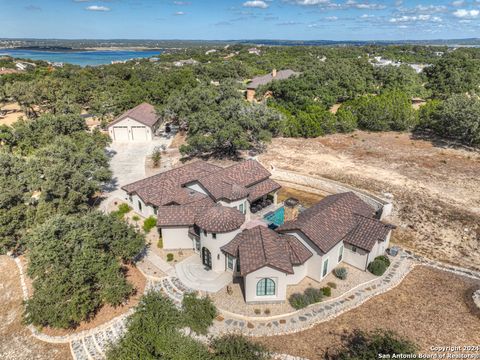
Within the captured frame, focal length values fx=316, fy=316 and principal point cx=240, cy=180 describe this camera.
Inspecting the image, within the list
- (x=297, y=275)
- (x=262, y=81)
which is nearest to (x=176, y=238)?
(x=297, y=275)

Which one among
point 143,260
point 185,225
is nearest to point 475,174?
point 185,225

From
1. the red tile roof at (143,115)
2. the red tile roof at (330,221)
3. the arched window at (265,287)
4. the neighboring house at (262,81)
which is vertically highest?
the neighboring house at (262,81)

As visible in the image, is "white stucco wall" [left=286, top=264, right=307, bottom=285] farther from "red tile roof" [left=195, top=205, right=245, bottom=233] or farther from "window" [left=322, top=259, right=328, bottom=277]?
"red tile roof" [left=195, top=205, right=245, bottom=233]

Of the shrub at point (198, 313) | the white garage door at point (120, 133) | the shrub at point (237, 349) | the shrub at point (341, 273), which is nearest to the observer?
the shrub at point (237, 349)

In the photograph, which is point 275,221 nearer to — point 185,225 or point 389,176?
point 185,225

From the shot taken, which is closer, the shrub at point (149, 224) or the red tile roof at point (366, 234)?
the red tile roof at point (366, 234)

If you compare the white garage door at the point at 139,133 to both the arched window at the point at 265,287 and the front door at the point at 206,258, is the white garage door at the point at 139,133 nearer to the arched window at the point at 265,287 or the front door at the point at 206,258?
the front door at the point at 206,258

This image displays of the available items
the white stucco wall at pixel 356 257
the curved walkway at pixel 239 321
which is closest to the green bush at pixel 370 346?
the curved walkway at pixel 239 321

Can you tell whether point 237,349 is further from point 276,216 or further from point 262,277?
point 276,216
